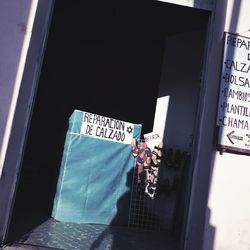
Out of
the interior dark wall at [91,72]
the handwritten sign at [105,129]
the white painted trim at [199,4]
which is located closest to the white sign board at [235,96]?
the white painted trim at [199,4]

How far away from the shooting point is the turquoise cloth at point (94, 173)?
5.41 m

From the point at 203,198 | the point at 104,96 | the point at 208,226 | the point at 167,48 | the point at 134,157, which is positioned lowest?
the point at 208,226

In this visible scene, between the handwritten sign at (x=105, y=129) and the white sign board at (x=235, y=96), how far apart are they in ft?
6.69

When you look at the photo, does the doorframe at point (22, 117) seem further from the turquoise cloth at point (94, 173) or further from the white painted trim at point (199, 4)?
the white painted trim at point (199, 4)

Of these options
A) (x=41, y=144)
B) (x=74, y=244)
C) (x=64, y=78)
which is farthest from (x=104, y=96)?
(x=74, y=244)

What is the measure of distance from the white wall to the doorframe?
236cm

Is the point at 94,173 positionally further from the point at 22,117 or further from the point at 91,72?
the point at 91,72

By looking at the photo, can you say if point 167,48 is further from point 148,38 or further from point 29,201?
point 29,201

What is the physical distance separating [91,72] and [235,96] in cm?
558

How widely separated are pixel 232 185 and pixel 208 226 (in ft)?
2.01

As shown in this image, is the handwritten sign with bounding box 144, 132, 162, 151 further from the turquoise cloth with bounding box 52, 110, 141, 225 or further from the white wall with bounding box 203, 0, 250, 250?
the white wall with bounding box 203, 0, 250, 250

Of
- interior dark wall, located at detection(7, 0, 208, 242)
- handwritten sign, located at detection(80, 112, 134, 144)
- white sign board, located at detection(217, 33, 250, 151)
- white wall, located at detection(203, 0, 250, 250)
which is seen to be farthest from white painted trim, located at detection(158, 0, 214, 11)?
handwritten sign, located at detection(80, 112, 134, 144)

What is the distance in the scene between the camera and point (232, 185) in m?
4.28

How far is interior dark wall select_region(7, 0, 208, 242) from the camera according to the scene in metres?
7.07
